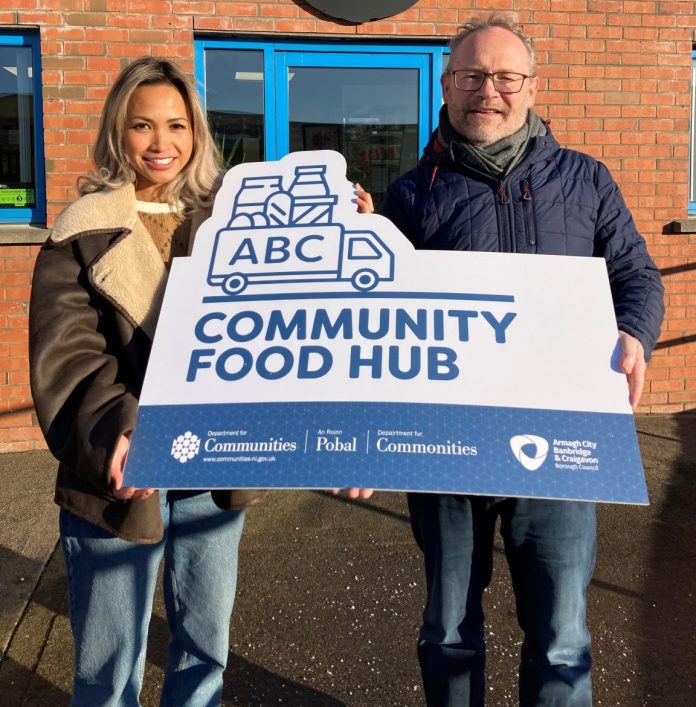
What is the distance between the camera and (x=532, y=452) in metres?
1.49

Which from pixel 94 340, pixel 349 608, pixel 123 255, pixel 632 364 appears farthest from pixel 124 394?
pixel 349 608

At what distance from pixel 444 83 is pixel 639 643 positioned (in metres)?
2.23

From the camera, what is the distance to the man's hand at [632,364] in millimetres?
1609

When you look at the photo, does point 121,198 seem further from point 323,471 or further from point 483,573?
point 483,573

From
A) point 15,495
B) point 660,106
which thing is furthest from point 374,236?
point 660,106

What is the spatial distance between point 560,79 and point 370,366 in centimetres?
436

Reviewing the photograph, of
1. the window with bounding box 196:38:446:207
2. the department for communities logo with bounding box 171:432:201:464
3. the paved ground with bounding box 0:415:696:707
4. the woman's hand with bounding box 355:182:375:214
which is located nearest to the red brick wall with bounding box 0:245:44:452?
the paved ground with bounding box 0:415:696:707

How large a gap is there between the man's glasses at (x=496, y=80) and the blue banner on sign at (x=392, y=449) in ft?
2.90

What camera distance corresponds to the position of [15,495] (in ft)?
14.4

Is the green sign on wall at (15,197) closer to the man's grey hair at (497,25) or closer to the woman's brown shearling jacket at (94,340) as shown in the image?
the woman's brown shearling jacket at (94,340)

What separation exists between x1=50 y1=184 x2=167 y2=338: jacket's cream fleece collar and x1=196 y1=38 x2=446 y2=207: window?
3.41 m

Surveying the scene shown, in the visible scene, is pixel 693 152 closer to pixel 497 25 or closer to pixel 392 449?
pixel 497 25

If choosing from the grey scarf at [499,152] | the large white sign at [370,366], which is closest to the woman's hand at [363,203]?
the large white sign at [370,366]

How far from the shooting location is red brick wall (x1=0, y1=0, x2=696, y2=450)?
15.8 ft
